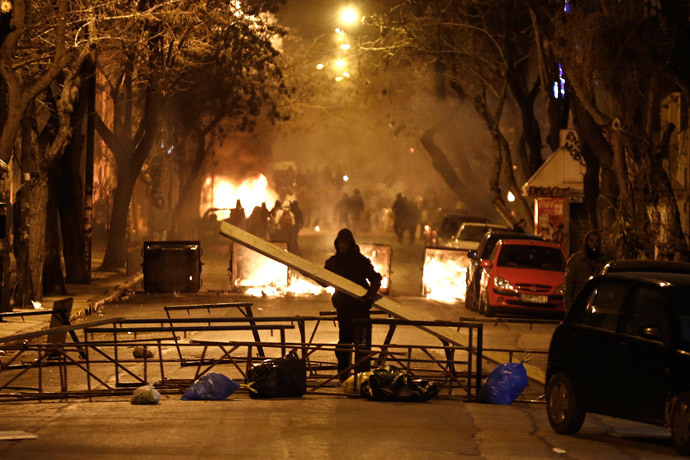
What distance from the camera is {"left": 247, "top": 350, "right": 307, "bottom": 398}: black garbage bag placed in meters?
10.9

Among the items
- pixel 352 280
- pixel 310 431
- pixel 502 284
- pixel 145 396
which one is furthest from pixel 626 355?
pixel 502 284

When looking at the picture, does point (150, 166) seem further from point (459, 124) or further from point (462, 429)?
point (462, 429)

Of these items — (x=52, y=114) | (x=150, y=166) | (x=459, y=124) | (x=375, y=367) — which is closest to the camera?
(x=375, y=367)

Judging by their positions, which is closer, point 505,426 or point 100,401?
point 505,426

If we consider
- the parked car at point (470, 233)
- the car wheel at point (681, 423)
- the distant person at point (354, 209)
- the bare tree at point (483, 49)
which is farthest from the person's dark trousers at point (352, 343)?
the distant person at point (354, 209)

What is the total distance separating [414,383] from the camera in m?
11.0

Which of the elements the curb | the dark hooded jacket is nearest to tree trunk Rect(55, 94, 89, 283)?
the curb

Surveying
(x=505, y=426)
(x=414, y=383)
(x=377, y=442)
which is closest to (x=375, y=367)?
(x=414, y=383)

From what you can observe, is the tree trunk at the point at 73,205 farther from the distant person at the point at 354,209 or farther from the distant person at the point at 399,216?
the distant person at the point at 354,209

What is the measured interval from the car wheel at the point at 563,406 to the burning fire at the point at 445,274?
16.3 metres

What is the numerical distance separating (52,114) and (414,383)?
14178 millimetres

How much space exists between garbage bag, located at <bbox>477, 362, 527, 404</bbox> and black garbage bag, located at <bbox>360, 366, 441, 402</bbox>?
1.85ft

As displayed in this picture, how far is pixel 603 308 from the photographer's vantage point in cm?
938

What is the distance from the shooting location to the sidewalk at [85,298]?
1787cm
